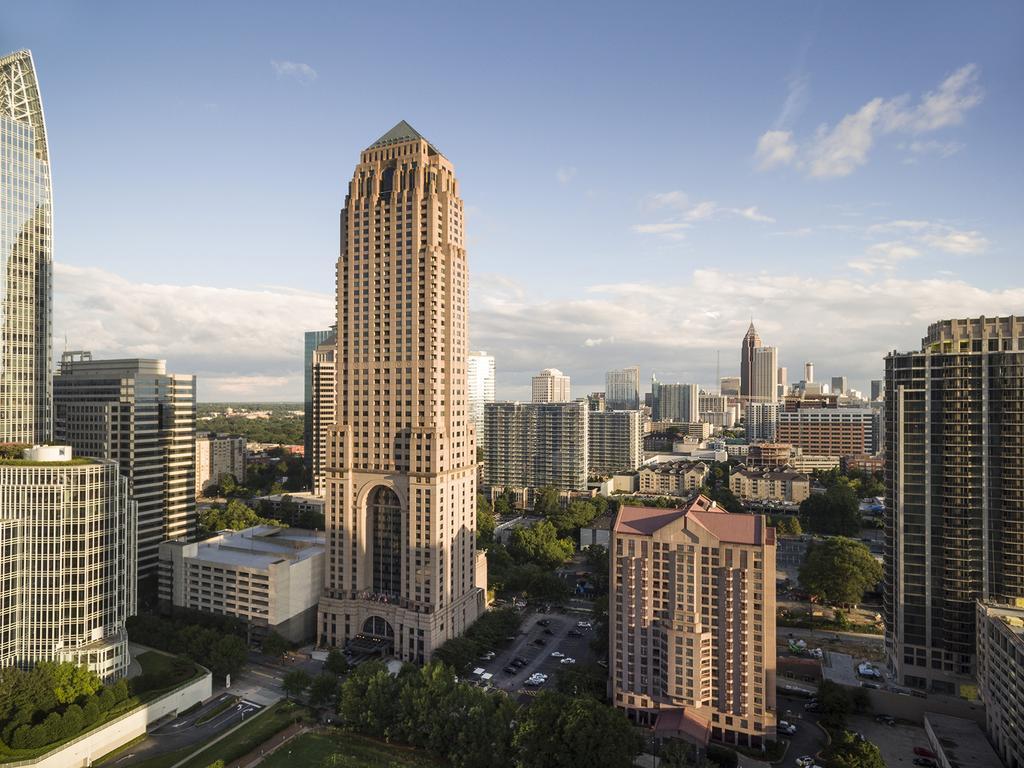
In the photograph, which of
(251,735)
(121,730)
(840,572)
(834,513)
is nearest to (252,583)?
(251,735)

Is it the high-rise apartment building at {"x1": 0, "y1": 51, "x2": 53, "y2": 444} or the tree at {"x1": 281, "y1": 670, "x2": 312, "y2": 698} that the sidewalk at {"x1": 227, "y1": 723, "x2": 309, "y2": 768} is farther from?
the high-rise apartment building at {"x1": 0, "y1": 51, "x2": 53, "y2": 444}

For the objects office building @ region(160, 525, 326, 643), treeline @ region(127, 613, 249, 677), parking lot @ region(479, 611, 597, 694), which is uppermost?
office building @ region(160, 525, 326, 643)

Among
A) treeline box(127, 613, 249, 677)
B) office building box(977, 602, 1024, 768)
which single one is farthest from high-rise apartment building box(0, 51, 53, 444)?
office building box(977, 602, 1024, 768)

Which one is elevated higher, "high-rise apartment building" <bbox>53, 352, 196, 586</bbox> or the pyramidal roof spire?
the pyramidal roof spire

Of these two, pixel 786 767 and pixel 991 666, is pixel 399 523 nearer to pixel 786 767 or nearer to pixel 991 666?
pixel 786 767

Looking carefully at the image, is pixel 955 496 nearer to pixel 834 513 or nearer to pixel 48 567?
pixel 834 513

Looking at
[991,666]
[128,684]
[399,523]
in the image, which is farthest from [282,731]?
[991,666]

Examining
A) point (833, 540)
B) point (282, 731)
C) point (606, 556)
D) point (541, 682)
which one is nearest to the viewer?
point (282, 731)
